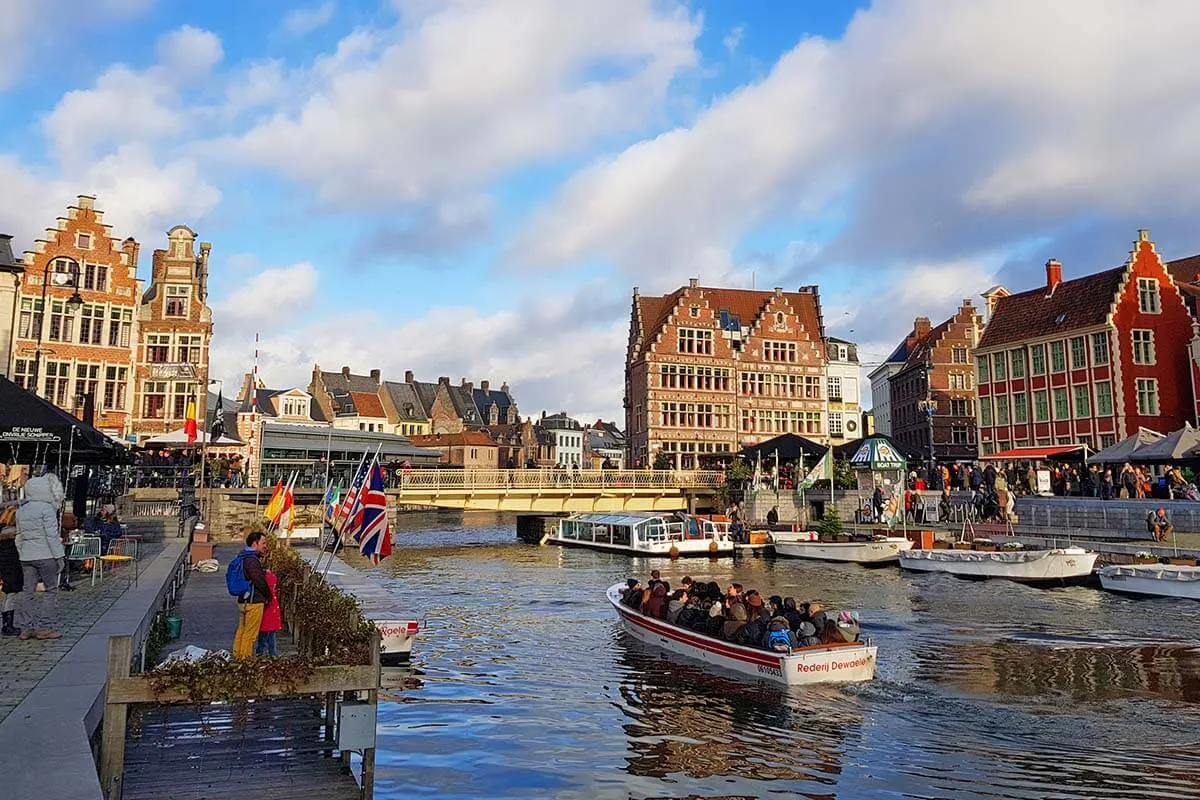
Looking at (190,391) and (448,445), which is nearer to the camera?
(190,391)

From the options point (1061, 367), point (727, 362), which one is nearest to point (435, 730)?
point (1061, 367)

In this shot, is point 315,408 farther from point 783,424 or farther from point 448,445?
point 783,424

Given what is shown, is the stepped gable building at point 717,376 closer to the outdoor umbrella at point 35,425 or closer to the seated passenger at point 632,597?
the seated passenger at point 632,597

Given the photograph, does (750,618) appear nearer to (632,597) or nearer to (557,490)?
(632,597)

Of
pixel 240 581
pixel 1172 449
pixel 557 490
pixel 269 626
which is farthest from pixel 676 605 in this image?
pixel 557 490

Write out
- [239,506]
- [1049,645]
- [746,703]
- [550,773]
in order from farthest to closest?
[239,506] → [1049,645] → [746,703] → [550,773]

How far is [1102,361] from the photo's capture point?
47.3 metres

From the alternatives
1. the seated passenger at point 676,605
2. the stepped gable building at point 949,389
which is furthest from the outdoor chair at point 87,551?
the stepped gable building at point 949,389

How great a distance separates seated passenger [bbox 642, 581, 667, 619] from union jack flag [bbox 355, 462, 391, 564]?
7247 mm

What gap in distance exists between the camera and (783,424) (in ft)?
220

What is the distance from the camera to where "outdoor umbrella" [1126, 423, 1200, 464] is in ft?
96.0

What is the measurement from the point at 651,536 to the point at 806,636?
96.6ft

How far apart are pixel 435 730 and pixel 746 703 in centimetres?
520

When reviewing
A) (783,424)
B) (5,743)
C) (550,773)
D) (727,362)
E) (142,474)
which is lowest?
(550,773)
